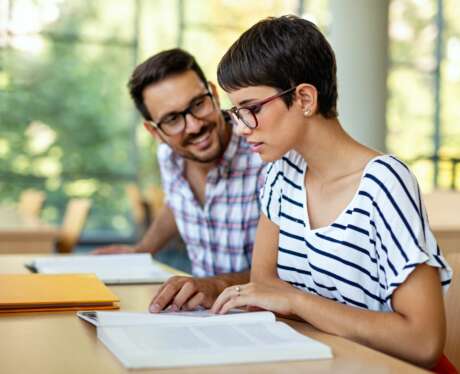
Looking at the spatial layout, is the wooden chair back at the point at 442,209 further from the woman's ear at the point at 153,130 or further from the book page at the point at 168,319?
the book page at the point at 168,319

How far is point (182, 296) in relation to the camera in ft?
5.91

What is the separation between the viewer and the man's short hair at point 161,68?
2672 mm

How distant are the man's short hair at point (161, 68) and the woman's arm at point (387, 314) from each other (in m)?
1.17

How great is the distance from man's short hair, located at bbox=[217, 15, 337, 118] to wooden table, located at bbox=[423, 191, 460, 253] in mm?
971

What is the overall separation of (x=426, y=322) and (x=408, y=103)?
29.0ft

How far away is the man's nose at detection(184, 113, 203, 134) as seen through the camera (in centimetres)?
258

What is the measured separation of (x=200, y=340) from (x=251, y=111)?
570 mm

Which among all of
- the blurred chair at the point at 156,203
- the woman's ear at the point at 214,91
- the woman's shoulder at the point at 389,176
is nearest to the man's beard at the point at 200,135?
the woman's ear at the point at 214,91

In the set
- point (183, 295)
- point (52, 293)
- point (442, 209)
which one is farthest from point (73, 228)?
point (183, 295)

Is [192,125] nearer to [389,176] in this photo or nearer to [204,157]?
[204,157]

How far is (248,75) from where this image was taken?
5.79 ft

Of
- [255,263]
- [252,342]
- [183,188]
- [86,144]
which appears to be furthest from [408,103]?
[252,342]

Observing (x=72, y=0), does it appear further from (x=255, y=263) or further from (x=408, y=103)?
(x=255, y=263)

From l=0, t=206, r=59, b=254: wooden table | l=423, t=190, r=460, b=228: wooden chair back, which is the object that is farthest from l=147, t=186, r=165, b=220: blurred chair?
l=423, t=190, r=460, b=228: wooden chair back
